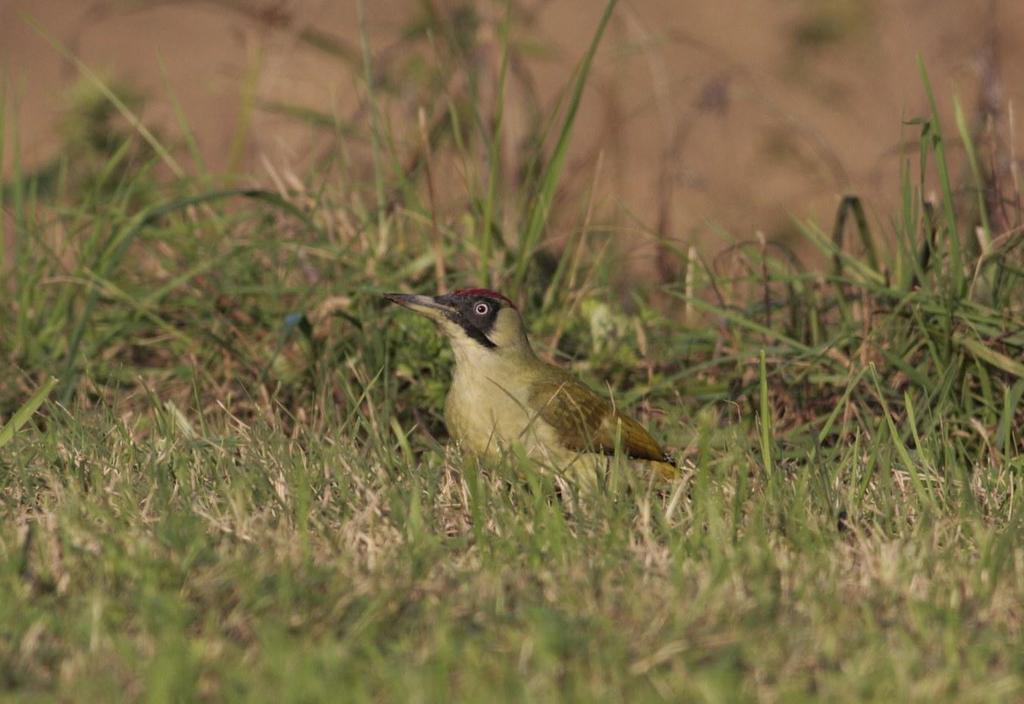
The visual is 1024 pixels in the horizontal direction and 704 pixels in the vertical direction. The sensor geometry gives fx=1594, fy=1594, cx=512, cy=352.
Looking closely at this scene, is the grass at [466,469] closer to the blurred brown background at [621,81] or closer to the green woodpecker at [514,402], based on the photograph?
the green woodpecker at [514,402]

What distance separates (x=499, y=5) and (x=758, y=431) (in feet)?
9.48

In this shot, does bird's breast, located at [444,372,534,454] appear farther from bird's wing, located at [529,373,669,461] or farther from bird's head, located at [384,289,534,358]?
bird's head, located at [384,289,534,358]

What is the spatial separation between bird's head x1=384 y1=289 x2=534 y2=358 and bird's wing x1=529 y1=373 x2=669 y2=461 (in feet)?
0.65

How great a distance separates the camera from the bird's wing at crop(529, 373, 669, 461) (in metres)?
4.55

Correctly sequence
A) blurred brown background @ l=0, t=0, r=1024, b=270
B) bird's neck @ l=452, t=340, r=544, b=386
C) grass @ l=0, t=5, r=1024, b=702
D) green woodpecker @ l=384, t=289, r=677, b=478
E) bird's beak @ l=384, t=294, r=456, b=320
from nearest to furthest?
grass @ l=0, t=5, r=1024, b=702 < green woodpecker @ l=384, t=289, r=677, b=478 < bird's neck @ l=452, t=340, r=544, b=386 < bird's beak @ l=384, t=294, r=456, b=320 < blurred brown background @ l=0, t=0, r=1024, b=270

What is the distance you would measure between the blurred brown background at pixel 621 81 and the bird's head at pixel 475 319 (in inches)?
58.1

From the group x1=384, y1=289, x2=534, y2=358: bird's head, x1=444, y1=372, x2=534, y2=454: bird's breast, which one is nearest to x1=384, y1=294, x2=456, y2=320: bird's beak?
x1=384, y1=289, x2=534, y2=358: bird's head

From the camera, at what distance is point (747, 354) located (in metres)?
5.12

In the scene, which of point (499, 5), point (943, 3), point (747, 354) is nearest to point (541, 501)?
point (747, 354)

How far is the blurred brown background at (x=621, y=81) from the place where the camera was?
6762mm

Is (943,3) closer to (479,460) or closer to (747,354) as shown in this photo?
(747,354)

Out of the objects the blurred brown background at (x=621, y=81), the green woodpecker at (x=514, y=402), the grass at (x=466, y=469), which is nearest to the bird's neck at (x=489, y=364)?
the green woodpecker at (x=514, y=402)

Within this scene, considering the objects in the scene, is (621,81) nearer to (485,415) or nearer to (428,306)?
(428,306)

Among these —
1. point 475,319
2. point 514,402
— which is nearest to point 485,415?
point 514,402
